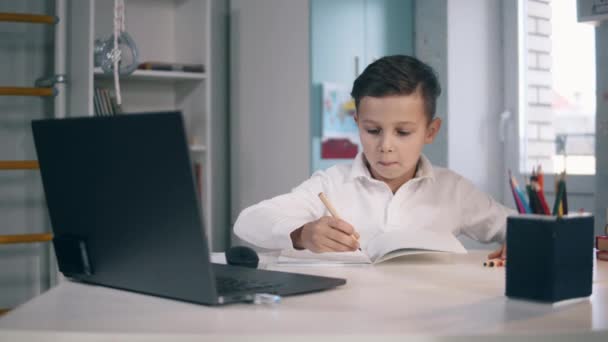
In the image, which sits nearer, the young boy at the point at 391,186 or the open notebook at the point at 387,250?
the open notebook at the point at 387,250

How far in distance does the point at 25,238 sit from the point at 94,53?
2.64ft

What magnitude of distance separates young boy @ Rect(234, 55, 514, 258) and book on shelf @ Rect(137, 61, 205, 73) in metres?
1.51

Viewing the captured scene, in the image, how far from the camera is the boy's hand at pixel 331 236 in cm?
131

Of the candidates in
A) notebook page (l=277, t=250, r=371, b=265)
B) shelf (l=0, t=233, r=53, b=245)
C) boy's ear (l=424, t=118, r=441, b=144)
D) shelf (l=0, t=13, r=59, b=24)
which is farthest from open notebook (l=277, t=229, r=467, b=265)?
shelf (l=0, t=13, r=59, b=24)

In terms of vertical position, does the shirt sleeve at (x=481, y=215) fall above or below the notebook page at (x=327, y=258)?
above

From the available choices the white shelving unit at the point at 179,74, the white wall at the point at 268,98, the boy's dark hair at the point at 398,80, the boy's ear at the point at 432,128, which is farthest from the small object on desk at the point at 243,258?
the white wall at the point at 268,98

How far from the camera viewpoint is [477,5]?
358cm

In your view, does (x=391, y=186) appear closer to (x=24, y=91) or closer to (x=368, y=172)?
(x=368, y=172)

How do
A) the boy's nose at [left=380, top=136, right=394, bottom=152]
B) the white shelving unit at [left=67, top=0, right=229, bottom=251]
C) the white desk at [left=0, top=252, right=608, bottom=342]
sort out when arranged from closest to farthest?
the white desk at [left=0, top=252, right=608, bottom=342] < the boy's nose at [left=380, top=136, right=394, bottom=152] < the white shelving unit at [left=67, top=0, right=229, bottom=251]

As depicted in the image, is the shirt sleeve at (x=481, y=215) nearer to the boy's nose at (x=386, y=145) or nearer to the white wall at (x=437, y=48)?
the boy's nose at (x=386, y=145)

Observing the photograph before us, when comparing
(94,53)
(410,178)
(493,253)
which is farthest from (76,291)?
(94,53)

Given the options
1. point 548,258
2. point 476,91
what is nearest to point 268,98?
point 476,91

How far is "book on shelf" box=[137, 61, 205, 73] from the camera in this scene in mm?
3195

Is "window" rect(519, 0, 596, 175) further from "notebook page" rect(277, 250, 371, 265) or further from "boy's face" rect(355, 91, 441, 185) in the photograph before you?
"notebook page" rect(277, 250, 371, 265)
